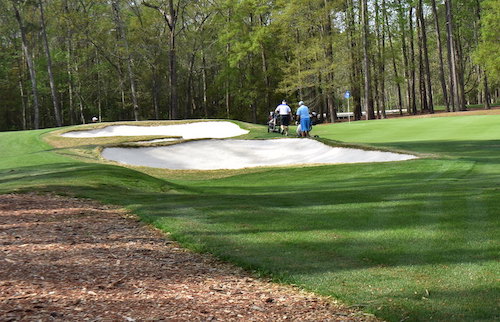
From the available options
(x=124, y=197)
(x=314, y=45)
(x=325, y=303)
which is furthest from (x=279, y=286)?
(x=314, y=45)

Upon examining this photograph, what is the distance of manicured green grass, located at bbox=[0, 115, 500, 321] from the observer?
4.85m

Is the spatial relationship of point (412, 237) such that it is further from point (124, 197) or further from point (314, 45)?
point (314, 45)

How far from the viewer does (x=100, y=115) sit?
60.4 metres

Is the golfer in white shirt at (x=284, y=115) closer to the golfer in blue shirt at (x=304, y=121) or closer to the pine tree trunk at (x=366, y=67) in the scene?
the golfer in blue shirt at (x=304, y=121)

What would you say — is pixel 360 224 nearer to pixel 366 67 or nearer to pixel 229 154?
pixel 229 154

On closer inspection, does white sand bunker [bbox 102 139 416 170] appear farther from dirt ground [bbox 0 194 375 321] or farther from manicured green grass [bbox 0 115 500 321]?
dirt ground [bbox 0 194 375 321]

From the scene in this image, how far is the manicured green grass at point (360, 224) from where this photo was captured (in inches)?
191

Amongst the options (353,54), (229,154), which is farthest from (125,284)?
(353,54)

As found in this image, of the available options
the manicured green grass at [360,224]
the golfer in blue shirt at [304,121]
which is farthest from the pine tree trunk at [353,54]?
the manicured green grass at [360,224]

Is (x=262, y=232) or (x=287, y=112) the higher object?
(x=287, y=112)

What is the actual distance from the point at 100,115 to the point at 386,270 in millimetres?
58671

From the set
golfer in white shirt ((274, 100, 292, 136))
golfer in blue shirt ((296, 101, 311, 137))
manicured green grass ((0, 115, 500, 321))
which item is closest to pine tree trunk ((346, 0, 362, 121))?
golfer in white shirt ((274, 100, 292, 136))

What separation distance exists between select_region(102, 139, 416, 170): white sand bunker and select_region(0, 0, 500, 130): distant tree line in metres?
25.5

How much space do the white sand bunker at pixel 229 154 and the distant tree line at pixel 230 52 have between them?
83.5ft
